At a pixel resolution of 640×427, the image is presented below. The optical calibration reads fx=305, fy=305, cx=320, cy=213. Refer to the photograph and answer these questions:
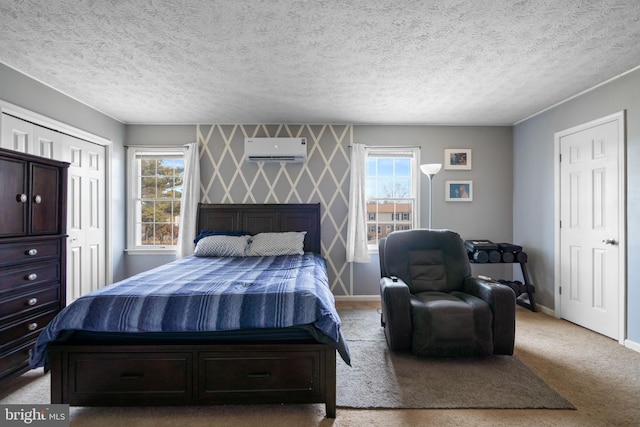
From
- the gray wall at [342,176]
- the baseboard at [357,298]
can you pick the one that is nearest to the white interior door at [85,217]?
the gray wall at [342,176]

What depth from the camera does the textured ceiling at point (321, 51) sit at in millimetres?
1916

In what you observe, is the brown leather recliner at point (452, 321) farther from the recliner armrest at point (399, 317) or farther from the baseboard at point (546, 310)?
the baseboard at point (546, 310)

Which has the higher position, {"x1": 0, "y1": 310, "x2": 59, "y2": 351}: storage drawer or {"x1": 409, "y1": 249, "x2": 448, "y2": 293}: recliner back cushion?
{"x1": 409, "y1": 249, "x2": 448, "y2": 293}: recliner back cushion

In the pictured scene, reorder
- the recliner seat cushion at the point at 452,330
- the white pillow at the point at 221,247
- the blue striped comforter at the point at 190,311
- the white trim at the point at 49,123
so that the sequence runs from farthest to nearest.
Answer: the white pillow at the point at 221,247, the white trim at the point at 49,123, the recliner seat cushion at the point at 452,330, the blue striped comforter at the point at 190,311

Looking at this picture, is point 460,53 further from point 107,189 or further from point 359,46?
point 107,189

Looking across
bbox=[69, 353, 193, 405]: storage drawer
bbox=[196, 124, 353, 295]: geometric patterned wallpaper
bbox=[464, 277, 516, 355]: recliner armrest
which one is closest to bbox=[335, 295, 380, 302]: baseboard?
bbox=[196, 124, 353, 295]: geometric patterned wallpaper

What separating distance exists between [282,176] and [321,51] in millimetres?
2094

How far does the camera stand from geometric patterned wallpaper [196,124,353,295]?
4.27 meters

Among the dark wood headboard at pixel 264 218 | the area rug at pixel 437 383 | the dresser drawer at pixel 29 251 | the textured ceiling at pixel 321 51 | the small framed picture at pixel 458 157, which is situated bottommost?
the area rug at pixel 437 383

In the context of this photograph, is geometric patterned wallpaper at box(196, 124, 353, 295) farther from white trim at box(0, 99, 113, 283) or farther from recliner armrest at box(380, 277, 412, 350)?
recliner armrest at box(380, 277, 412, 350)

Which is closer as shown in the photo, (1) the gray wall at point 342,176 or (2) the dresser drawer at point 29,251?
(2) the dresser drawer at point 29,251

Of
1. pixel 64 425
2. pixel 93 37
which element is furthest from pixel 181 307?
pixel 93 37

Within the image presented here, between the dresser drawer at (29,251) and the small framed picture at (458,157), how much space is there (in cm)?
443

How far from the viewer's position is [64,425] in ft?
5.57
